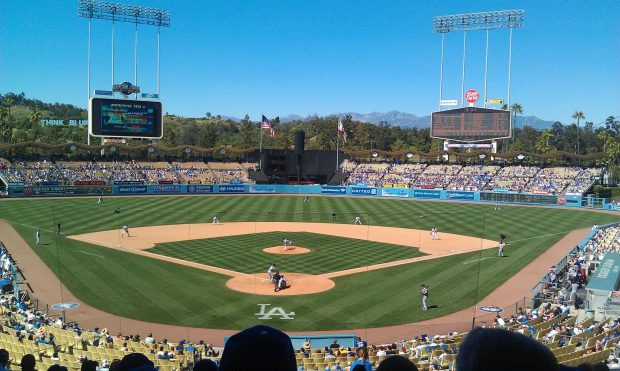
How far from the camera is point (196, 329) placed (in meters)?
21.0

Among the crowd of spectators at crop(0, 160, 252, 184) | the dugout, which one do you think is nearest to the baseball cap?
the dugout

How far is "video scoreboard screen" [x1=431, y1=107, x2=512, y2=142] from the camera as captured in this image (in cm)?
7231

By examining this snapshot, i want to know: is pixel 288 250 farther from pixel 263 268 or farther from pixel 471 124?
pixel 471 124

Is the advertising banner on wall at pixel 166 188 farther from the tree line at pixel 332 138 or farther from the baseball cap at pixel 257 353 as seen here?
the baseball cap at pixel 257 353

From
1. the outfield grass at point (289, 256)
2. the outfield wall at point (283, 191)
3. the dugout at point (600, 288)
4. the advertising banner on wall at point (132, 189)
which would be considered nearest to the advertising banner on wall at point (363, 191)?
the outfield wall at point (283, 191)

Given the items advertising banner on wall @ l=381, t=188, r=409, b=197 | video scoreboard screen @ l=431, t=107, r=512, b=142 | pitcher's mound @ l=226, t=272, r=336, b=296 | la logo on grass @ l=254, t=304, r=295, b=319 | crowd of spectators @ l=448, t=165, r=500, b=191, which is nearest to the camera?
la logo on grass @ l=254, t=304, r=295, b=319

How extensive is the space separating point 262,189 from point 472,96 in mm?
34752

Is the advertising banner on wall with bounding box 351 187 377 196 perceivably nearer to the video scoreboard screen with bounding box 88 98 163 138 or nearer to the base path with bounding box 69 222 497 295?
the base path with bounding box 69 222 497 295

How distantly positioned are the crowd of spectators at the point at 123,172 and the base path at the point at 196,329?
127 ft

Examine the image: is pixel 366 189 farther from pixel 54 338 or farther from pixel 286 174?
pixel 54 338

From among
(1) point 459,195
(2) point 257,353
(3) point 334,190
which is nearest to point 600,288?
(2) point 257,353

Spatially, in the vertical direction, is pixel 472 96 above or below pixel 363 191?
above

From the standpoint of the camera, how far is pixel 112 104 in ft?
229

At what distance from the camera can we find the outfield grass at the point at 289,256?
3161cm
